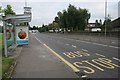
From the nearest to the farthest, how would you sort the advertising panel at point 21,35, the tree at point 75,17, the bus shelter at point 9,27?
the bus shelter at point 9,27 → the advertising panel at point 21,35 → the tree at point 75,17

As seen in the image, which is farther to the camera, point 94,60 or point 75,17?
point 75,17

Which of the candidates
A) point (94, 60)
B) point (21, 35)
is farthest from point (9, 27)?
point (21, 35)

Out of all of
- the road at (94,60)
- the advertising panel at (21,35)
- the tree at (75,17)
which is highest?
the tree at (75,17)

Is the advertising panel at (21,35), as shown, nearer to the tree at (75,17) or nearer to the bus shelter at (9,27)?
the bus shelter at (9,27)

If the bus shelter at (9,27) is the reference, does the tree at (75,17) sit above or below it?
above

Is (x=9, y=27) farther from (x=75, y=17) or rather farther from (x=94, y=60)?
(x=75, y=17)

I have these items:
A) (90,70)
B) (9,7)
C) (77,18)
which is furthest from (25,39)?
(77,18)

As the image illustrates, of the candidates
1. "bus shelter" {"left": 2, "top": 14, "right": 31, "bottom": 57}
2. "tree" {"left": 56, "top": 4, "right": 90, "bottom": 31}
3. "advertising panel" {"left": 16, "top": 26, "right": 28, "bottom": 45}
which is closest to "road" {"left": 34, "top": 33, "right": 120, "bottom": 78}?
"bus shelter" {"left": 2, "top": 14, "right": 31, "bottom": 57}

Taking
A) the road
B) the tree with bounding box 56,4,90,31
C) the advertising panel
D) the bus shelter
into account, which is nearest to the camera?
the road

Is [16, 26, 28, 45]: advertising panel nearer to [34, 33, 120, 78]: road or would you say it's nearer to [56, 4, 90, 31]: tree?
[34, 33, 120, 78]: road

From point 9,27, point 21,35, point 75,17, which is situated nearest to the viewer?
point 9,27

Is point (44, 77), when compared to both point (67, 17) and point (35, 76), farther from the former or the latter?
point (67, 17)

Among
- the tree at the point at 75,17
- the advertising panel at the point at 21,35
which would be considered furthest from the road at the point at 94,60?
the tree at the point at 75,17

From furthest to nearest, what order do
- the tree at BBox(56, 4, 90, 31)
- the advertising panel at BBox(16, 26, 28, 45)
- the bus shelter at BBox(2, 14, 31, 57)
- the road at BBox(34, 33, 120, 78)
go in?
the tree at BBox(56, 4, 90, 31)
the advertising panel at BBox(16, 26, 28, 45)
the bus shelter at BBox(2, 14, 31, 57)
the road at BBox(34, 33, 120, 78)
